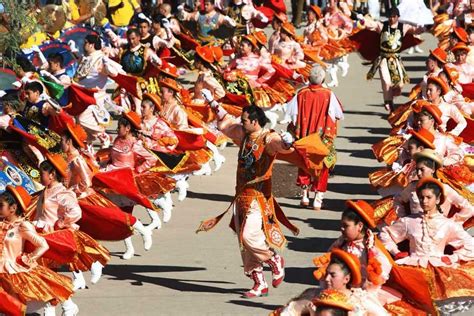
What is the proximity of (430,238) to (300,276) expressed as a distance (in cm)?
326

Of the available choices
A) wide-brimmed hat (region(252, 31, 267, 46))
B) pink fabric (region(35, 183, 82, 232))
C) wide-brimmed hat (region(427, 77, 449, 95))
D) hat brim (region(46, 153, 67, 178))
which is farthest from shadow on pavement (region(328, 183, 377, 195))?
hat brim (region(46, 153, 67, 178))

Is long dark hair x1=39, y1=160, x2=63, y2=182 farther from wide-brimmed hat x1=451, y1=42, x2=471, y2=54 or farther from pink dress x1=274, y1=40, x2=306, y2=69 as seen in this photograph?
pink dress x1=274, y1=40, x2=306, y2=69

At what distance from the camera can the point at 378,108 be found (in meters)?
28.5

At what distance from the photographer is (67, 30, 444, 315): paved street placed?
15539mm

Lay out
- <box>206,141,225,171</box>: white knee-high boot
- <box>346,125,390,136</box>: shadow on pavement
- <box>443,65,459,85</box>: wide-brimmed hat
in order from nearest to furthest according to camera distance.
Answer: <box>443,65,459,85</box>: wide-brimmed hat, <box>206,141,225,171</box>: white knee-high boot, <box>346,125,390,136</box>: shadow on pavement

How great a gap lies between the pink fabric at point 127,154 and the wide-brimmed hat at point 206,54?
4081 millimetres

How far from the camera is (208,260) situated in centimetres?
1747

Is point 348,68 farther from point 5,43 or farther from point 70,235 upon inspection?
point 70,235

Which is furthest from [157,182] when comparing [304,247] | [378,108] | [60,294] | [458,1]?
[458,1]

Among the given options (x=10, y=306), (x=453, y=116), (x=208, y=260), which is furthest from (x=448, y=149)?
(x=10, y=306)

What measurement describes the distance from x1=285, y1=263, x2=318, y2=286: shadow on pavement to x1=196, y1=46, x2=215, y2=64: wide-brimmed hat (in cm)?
550

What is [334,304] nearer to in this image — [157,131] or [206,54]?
[157,131]

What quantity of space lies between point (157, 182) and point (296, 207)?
307cm

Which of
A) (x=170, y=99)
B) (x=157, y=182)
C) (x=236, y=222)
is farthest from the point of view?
(x=170, y=99)
